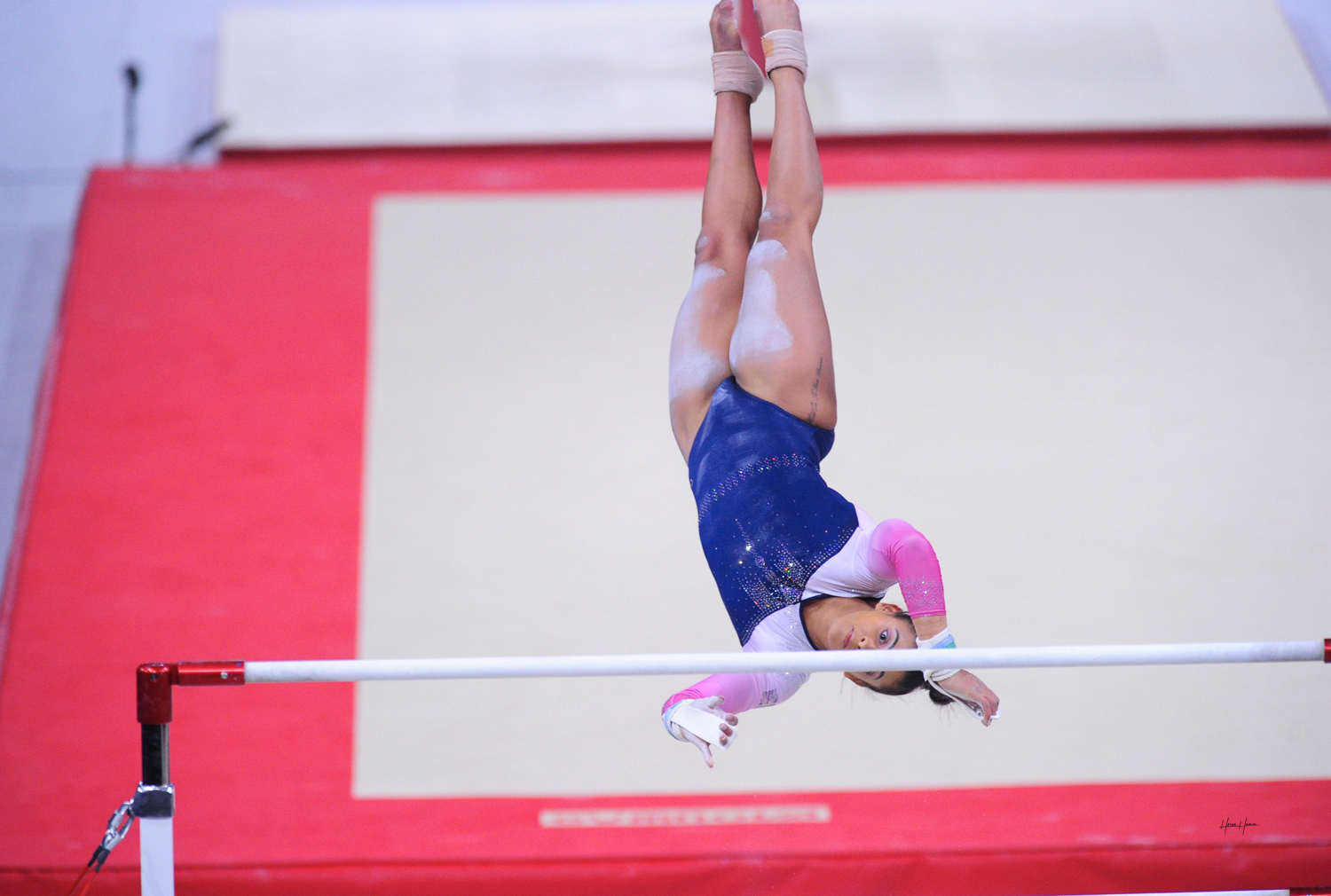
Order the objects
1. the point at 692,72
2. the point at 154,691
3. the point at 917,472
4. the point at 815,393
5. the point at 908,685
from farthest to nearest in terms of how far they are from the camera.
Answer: the point at 692,72 < the point at 917,472 < the point at 815,393 < the point at 908,685 < the point at 154,691

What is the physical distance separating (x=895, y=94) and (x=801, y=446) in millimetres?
1992

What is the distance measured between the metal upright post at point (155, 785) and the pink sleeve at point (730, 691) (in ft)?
2.55

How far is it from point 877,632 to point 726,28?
1.16 metres

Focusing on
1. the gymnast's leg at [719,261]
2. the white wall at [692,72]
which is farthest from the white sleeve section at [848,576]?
the white wall at [692,72]

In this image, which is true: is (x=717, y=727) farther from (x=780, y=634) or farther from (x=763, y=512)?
(x=763, y=512)

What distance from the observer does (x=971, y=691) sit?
2002 millimetres

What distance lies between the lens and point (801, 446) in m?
2.22

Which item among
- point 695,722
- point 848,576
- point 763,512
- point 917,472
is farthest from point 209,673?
point 917,472

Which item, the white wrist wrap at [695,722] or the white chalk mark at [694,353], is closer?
the white wrist wrap at [695,722]

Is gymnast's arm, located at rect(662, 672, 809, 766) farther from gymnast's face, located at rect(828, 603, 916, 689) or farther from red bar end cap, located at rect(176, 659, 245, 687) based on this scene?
red bar end cap, located at rect(176, 659, 245, 687)

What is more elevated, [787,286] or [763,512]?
[787,286]

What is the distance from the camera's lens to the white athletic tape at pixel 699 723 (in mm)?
1997

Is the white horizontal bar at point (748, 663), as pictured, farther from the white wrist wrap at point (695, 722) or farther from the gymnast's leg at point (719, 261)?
the gymnast's leg at point (719, 261)

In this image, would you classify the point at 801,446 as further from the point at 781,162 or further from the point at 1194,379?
the point at 1194,379
